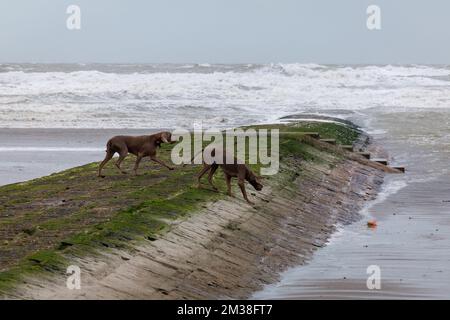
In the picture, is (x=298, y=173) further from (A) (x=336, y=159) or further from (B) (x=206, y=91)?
(B) (x=206, y=91)

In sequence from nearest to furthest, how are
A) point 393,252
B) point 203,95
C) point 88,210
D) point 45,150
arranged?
point 88,210 → point 393,252 → point 45,150 → point 203,95

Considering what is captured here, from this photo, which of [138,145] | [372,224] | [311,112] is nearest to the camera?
[372,224]

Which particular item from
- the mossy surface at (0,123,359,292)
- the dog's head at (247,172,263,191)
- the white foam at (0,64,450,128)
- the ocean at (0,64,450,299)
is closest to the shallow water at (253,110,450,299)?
the ocean at (0,64,450,299)

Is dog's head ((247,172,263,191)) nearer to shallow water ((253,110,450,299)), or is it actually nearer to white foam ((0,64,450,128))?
shallow water ((253,110,450,299))

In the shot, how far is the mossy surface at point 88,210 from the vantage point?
11.8 metres

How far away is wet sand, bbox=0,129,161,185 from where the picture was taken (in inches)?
950

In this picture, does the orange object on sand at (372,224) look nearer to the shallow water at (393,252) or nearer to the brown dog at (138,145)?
the shallow water at (393,252)

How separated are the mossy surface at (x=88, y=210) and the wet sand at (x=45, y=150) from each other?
2856mm

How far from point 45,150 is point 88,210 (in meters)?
15.2

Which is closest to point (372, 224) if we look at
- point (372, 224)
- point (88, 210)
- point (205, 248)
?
point (372, 224)

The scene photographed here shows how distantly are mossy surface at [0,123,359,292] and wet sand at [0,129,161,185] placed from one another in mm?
2856

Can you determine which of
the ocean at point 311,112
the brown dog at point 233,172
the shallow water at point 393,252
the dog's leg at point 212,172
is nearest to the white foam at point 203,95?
the ocean at point 311,112

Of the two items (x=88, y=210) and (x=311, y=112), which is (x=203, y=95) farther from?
(x=88, y=210)

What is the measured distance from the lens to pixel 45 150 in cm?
2973
